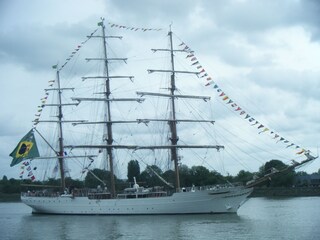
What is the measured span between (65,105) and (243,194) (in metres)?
31.1

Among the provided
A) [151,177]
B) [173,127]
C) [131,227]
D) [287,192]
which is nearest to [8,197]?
[287,192]

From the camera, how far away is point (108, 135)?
69.7 m

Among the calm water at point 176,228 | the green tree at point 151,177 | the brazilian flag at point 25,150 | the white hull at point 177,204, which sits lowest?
the calm water at point 176,228

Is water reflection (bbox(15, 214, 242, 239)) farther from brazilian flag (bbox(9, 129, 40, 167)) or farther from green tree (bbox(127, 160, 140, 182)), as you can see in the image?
green tree (bbox(127, 160, 140, 182))

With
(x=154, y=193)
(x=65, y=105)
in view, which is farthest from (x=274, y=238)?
(x=65, y=105)

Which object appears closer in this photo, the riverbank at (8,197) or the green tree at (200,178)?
the green tree at (200,178)

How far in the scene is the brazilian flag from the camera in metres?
71.5

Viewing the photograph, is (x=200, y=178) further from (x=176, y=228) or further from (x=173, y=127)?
(x=176, y=228)

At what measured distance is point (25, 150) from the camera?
237ft

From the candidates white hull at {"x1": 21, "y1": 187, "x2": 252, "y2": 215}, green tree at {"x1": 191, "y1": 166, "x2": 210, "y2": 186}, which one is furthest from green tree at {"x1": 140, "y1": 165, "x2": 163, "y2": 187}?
green tree at {"x1": 191, "y1": 166, "x2": 210, "y2": 186}

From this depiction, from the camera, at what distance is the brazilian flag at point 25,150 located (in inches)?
2815

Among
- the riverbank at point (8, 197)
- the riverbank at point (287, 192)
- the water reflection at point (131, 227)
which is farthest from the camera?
the riverbank at point (8, 197)

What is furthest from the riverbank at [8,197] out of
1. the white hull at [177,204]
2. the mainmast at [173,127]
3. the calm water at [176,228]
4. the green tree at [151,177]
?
the mainmast at [173,127]

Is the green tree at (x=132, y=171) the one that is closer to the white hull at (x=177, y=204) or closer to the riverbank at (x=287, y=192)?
the riverbank at (x=287, y=192)
